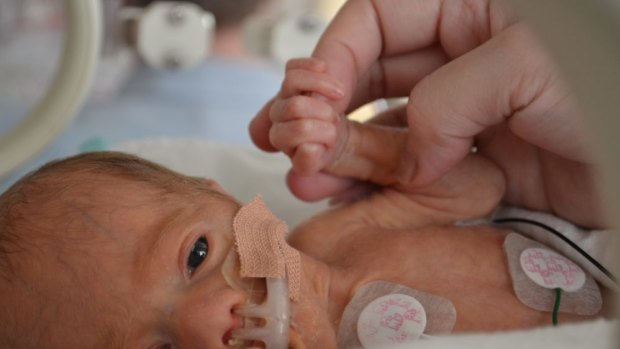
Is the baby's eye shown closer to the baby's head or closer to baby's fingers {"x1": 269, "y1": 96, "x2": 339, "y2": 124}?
the baby's head

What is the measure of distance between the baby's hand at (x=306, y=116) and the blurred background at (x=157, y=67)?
61 cm

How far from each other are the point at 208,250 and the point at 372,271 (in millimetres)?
232

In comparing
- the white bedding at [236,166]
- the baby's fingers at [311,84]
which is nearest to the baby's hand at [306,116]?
the baby's fingers at [311,84]

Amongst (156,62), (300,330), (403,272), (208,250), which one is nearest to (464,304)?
(403,272)

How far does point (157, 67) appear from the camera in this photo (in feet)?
5.89

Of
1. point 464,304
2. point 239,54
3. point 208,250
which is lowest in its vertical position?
Answer: point 464,304

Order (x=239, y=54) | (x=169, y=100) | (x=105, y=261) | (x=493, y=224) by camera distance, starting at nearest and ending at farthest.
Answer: (x=105, y=261) < (x=493, y=224) < (x=169, y=100) < (x=239, y=54)

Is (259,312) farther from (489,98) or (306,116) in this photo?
(489,98)

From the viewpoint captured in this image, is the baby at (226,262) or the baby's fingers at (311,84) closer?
the baby at (226,262)

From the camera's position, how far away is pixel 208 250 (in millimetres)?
827

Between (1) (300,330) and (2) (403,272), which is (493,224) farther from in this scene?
(1) (300,330)

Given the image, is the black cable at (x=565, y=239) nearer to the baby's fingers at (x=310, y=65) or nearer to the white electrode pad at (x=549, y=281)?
the white electrode pad at (x=549, y=281)

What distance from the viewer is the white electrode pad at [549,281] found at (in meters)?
0.90

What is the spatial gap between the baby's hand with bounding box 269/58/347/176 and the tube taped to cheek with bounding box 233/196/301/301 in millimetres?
101
